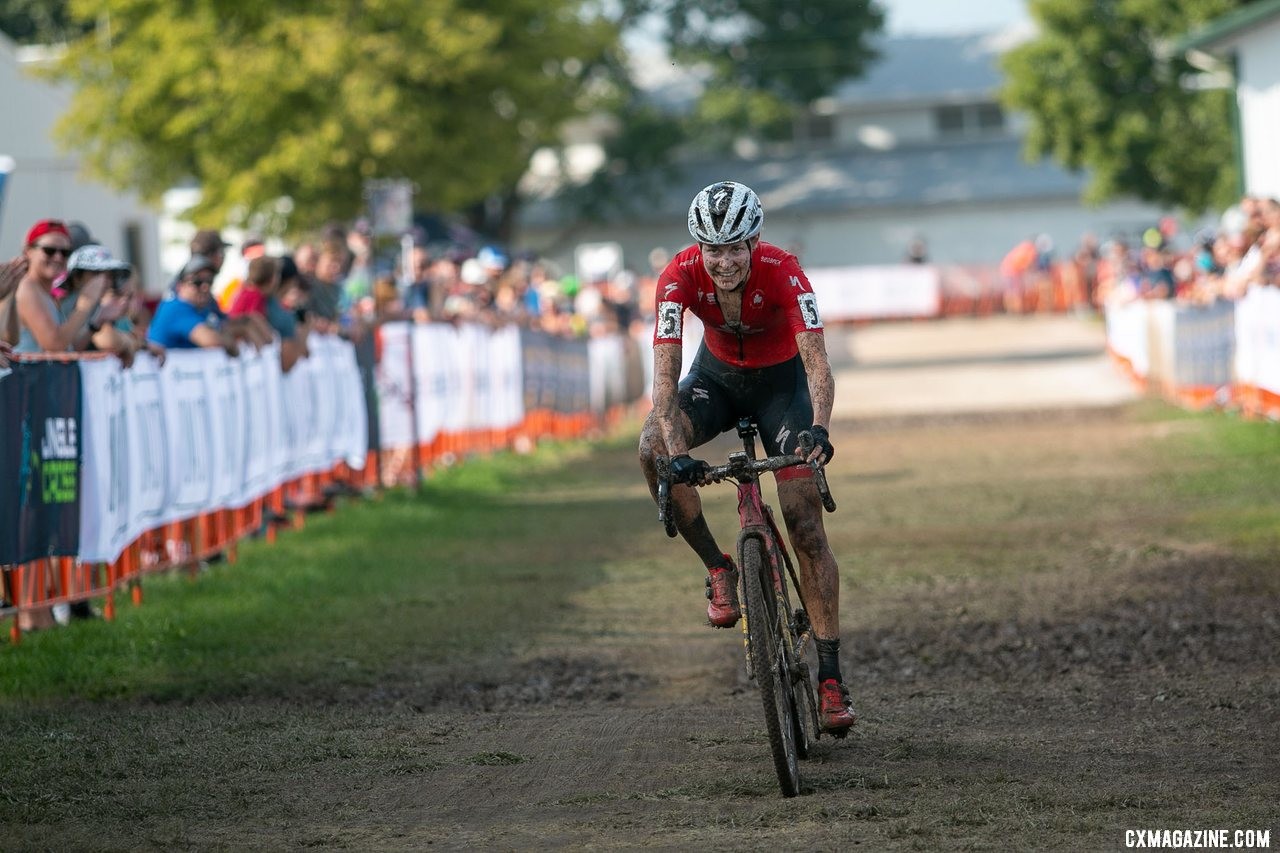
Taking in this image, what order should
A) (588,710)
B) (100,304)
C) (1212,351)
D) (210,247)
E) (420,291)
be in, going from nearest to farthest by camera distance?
1. (588,710)
2. (100,304)
3. (210,247)
4. (420,291)
5. (1212,351)

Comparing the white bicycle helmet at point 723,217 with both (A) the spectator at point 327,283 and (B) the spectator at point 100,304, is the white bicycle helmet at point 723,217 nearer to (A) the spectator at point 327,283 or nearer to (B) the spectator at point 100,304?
(B) the spectator at point 100,304

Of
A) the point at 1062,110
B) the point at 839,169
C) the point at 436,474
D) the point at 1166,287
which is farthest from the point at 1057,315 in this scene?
the point at 436,474

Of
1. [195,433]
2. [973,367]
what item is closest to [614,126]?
[973,367]

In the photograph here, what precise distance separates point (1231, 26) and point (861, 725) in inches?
1072

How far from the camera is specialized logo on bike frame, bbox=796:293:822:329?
24.7ft

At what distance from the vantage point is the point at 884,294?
61531mm

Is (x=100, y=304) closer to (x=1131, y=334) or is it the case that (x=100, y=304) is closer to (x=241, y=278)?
(x=241, y=278)

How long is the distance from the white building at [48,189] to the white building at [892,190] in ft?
105

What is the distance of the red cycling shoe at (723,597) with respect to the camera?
7.30m

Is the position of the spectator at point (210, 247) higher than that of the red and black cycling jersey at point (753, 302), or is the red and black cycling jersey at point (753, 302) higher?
the spectator at point (210, 247)

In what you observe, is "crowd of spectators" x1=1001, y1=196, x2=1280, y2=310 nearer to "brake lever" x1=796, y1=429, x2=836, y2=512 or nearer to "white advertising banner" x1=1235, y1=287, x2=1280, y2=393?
"white advertising banner" x1=1235, y1=287, x2=1280, y2=393

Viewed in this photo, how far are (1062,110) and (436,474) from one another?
35760 mm

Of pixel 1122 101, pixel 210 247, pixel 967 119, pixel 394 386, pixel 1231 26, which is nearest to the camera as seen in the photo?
pixel 210 247

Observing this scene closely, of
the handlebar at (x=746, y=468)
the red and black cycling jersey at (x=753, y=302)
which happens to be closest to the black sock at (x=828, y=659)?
the handlebar at (x=746, y=468)
